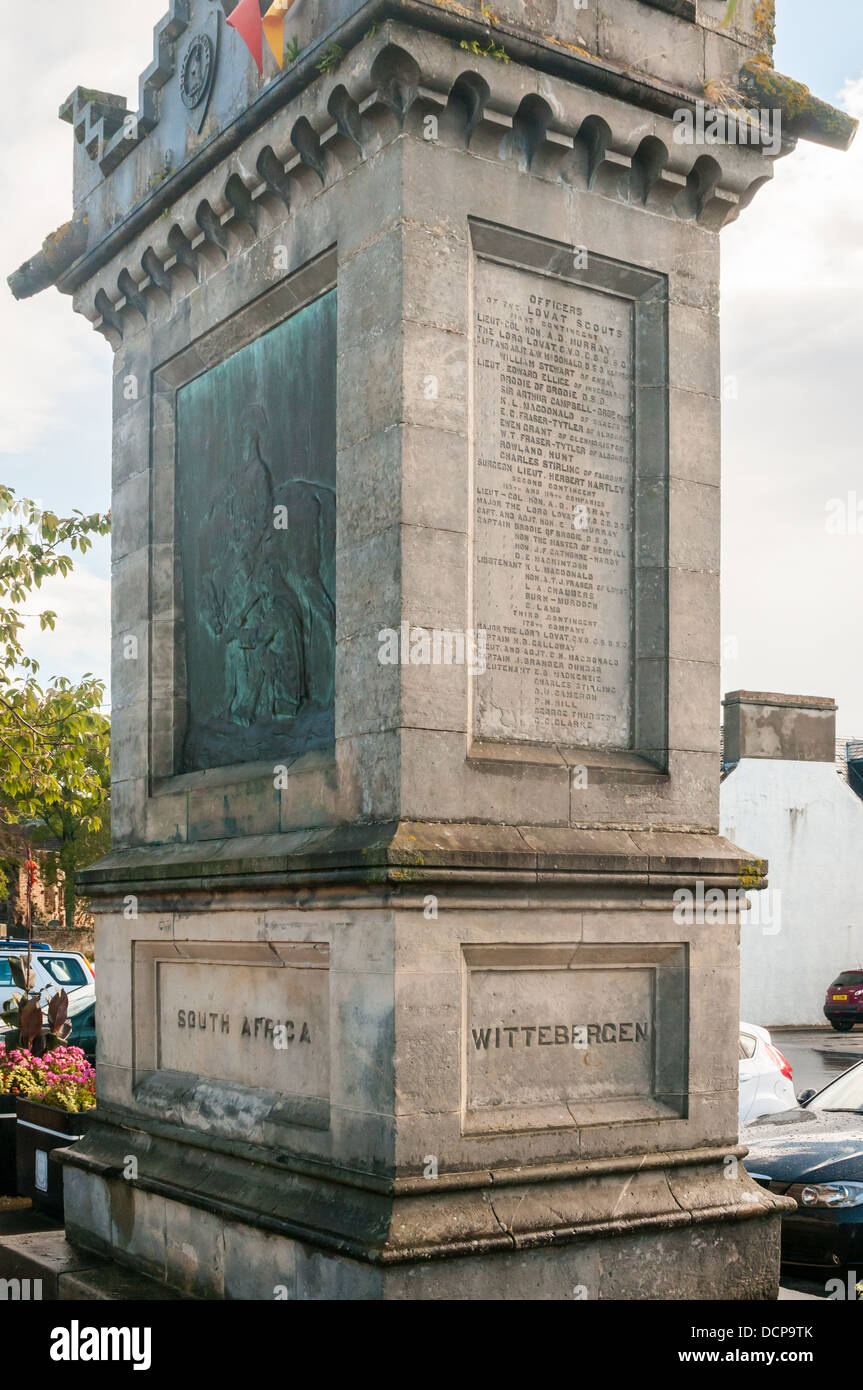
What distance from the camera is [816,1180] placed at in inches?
380

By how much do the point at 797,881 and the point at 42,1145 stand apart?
107 feet

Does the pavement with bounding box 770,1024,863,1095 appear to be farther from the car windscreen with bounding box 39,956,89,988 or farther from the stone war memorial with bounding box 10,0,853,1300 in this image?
the stone war memorial with bounding box 10,0,853,1300

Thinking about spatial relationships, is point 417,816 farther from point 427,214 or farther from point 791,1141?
point 791,1141

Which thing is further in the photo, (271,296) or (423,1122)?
(271,296)

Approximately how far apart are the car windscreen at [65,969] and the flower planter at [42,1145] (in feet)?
45.3

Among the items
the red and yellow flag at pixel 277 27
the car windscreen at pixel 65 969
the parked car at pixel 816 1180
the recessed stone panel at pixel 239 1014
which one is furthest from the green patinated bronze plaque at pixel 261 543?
the car windscreen at pixel 65 969

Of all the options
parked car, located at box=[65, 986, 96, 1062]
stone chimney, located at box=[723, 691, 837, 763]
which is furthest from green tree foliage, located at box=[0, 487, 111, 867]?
stone chimney, located at box=[723, 691, 837, 763]

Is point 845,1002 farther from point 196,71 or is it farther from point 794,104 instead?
point 196,71

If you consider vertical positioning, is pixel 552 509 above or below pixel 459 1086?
above

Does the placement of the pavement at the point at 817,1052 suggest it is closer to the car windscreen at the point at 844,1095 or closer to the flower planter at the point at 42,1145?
the car windscreen at the point at 844,1095

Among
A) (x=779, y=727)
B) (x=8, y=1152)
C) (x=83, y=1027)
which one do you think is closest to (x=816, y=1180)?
(x=8, y=1152)

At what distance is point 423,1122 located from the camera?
7.01 meters
